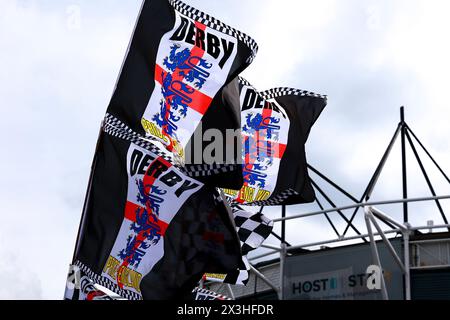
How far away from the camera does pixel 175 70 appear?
16719mm

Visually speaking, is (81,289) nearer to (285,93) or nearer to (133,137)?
(133,137)

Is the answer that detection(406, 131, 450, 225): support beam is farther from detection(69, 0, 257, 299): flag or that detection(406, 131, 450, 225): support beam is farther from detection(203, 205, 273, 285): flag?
detection(69, 0, 257, 299): flag

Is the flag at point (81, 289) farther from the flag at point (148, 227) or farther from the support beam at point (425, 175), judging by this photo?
the support beam at point (425, 175)

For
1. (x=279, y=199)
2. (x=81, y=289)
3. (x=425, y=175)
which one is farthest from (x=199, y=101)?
(x=425, y=175)

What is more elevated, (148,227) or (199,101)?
(199,101)

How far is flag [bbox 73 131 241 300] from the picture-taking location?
15.9 meters

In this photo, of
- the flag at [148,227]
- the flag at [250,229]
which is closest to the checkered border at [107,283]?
the flag at [148,227]

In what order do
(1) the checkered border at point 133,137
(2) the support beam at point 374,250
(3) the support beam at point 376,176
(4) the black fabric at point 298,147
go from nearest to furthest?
1. (1) the checkered border at point 133,137
2. (4) the black fabric at point 298,147
3. (2) the support beam at point 374,250
4. (3) the support beam at point 376,176

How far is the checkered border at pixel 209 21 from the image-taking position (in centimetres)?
1703

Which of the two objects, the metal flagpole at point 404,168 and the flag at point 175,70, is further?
the metal flagpole at point 404,168

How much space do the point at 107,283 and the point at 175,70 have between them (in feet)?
13.5

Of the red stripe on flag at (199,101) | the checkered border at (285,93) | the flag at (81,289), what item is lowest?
the flag at (81,289)
